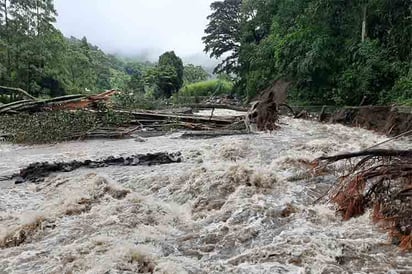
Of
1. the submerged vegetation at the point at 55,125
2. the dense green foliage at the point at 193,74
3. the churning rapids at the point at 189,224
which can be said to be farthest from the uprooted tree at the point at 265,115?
the dense green foliage at the point at 193,74

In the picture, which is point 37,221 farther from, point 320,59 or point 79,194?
point 320,59

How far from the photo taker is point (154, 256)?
3.89 meters

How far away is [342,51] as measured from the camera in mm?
17219

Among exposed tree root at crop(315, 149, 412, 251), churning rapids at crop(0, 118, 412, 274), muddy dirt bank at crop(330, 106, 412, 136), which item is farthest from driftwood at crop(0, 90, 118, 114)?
exposed tree root at crop(315, 149, 412, 251)

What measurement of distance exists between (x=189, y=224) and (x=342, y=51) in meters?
14.6

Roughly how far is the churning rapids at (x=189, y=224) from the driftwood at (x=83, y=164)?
290 mm

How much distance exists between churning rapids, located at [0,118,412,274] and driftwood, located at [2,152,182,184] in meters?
0.29

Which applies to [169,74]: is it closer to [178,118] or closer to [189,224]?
[178,118]

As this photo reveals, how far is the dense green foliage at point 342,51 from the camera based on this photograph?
14203mm

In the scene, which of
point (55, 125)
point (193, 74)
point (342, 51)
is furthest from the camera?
point (193, 74)

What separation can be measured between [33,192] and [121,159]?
229cm

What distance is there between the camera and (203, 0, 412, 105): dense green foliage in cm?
1420

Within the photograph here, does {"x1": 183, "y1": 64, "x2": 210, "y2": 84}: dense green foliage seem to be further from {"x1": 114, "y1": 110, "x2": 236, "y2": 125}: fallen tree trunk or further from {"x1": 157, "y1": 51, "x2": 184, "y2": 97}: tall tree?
{"x1": 114, "y1": 110, "x2": 236, "y2": 125}: fallen tree trunk

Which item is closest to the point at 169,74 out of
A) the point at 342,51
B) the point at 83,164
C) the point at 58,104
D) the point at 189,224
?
the point at 342,51
